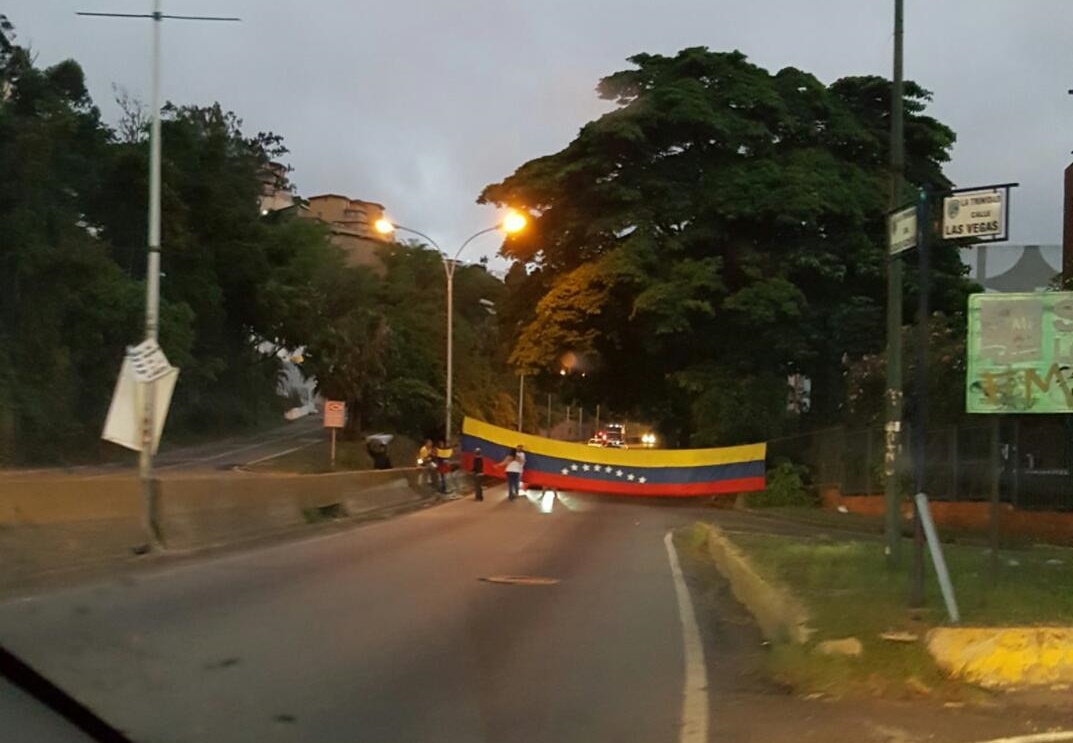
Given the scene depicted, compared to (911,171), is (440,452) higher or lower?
lower

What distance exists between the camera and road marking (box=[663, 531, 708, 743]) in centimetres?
685

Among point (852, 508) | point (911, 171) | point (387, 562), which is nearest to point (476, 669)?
point (387, 562)

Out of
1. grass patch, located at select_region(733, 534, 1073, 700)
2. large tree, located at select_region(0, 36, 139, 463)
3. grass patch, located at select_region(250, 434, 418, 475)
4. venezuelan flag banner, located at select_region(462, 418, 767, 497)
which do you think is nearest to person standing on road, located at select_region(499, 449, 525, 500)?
venezuelan flag banner, located at select_region(462, 418, 767, 497)

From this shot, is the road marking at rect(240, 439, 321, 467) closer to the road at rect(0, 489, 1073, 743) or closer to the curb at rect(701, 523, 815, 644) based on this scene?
the road at rect(0, 489, 1073, 743)

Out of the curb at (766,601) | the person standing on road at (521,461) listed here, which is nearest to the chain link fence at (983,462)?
the curb at (766,601)

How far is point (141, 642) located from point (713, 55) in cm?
2958

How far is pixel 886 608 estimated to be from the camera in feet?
30.4

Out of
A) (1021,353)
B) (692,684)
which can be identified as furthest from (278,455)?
(692,684)

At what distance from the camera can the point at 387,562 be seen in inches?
596

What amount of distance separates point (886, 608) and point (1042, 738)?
8.88 ft

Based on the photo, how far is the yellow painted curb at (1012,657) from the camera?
754 cm

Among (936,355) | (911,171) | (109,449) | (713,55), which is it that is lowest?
(109,449)

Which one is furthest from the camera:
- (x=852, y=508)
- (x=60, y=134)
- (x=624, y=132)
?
(x=60, y=134)

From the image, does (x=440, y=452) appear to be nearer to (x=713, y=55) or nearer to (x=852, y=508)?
(x=852, y=508)
